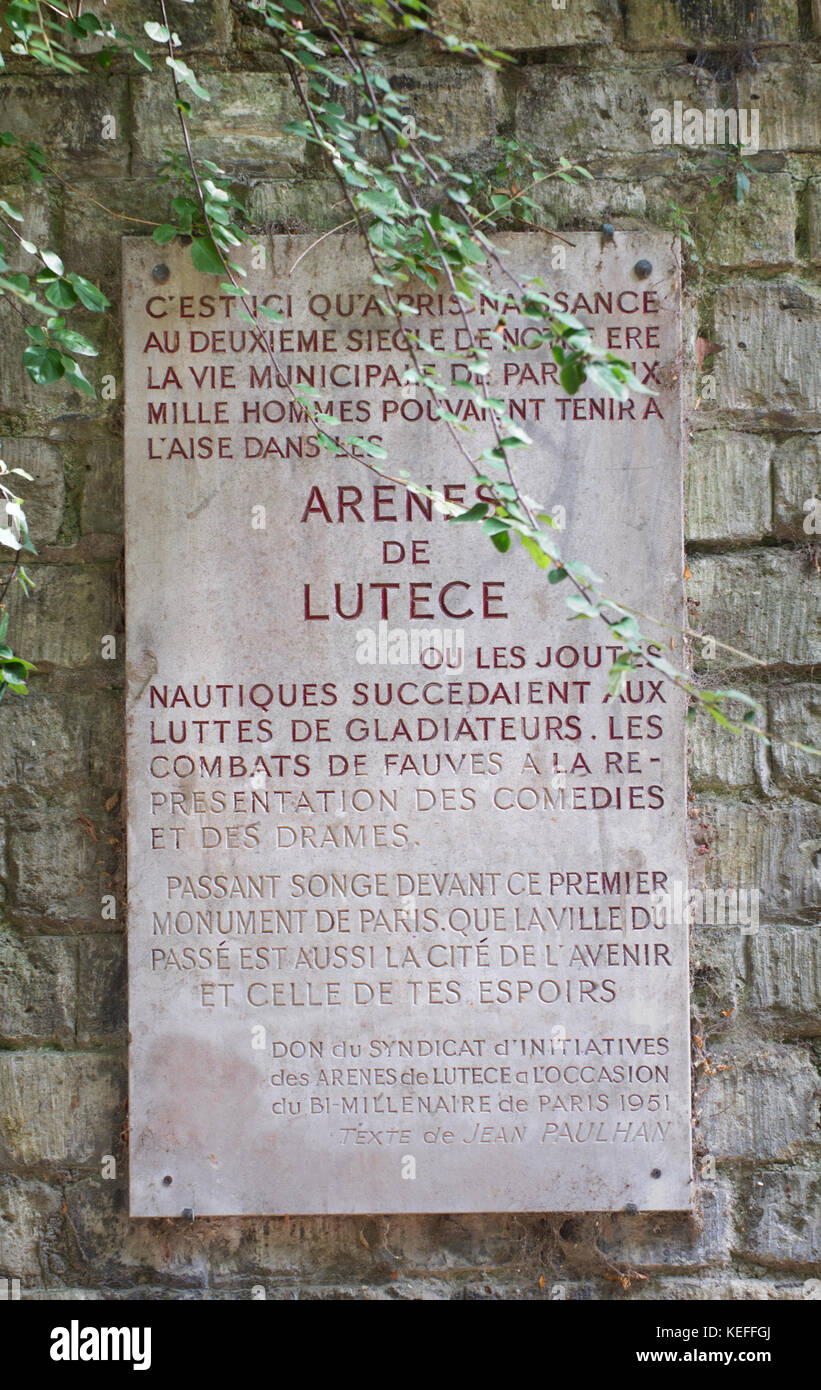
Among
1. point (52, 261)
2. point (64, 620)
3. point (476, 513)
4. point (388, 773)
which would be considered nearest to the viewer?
point (476, 513)

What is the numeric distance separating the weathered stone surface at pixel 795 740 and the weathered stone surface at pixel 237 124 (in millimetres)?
1690

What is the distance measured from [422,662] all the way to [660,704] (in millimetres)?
533

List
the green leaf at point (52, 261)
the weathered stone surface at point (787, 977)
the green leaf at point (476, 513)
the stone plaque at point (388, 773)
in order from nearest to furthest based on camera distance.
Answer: the green leaf at point (476, 513) → the green leaf at point (52, 261) → the stone plaque at point (388, 773) → the weathered stone surface at point (787, 977)

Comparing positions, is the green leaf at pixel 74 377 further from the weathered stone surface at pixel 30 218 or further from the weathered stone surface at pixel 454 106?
the weathered stone surface at pixel 454 106

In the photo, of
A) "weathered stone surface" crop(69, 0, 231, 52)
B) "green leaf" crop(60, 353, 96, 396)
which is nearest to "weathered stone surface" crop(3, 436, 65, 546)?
"green leaf" crop(60, 353, 96, 396)

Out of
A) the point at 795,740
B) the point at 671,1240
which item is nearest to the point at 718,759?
the point at 795,740

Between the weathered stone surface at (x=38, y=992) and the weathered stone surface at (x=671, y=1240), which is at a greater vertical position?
the weathered stone surface at (x=38, y=992)

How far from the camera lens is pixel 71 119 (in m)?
2.53

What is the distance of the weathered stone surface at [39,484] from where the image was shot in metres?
2.50

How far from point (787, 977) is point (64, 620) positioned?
6.02 ft

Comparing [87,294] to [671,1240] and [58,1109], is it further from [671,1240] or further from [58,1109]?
[671,1240]

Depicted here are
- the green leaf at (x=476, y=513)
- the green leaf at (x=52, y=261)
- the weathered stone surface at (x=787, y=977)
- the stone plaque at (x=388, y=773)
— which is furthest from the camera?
the weathered stone surface at (x=787, y=977)

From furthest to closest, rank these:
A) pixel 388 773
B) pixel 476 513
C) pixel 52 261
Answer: pixel 388 773
pixel 52 261
pixel 476 513

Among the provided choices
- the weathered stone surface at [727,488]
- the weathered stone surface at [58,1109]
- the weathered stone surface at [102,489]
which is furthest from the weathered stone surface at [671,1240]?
the weathered stone surface at [102,489]
